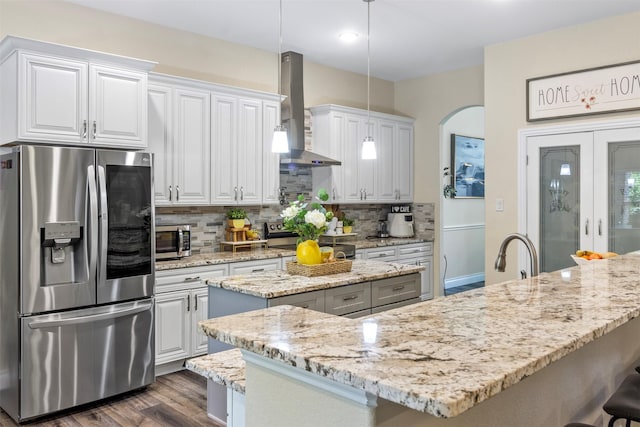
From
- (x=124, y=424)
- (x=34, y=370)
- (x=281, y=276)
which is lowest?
(x=124, y=424)

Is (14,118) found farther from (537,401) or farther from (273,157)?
(537,401)

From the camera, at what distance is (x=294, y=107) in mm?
5184

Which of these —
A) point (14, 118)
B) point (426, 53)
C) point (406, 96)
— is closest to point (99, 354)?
point (14, 118)

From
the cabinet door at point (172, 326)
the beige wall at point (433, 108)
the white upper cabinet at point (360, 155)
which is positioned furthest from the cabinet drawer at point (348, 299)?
the beige wall at point (433, 108)

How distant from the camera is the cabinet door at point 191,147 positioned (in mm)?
4238

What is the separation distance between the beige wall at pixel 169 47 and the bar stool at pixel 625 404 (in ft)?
13.5

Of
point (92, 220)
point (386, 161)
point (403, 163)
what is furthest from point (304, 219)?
point (403, 163)

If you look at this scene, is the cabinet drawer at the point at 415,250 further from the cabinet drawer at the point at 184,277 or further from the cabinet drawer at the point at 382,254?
the cabinet drawer at the point at 184,277

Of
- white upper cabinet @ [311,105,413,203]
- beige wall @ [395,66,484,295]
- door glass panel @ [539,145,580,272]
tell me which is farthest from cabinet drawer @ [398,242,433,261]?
door glass panel @ [539,145,580,272]

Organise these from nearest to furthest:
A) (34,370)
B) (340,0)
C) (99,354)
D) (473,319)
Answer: (473,319) < (34,370) < (99,354) < (340,0)

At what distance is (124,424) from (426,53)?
4445mm

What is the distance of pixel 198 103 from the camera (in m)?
4.38

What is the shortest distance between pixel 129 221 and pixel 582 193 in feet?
12.5

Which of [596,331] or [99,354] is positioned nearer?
[596,331]
